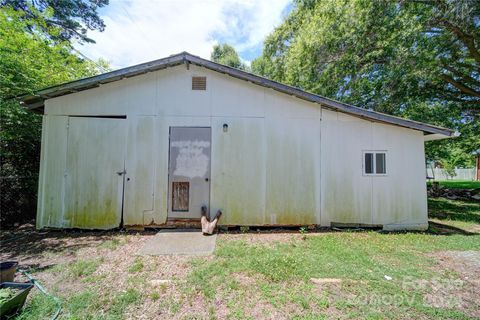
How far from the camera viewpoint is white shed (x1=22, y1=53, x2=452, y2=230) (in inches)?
221

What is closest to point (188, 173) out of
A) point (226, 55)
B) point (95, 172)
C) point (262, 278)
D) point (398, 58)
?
point (95, 172)

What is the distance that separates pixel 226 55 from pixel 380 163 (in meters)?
20.0

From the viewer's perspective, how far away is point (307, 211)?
578 cm

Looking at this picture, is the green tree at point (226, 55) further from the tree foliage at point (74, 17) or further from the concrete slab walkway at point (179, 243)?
the concrete slab walkway at point (179, 243)

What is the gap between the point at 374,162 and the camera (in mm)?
5867

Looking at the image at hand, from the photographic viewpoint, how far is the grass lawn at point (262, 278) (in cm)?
259

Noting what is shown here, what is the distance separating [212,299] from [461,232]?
22.6 feet

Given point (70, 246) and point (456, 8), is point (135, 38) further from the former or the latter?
point (456, 8)

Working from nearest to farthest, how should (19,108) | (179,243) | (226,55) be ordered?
(179,243)
(19,108)
(226,55)

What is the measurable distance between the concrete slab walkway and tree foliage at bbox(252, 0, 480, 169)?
851 centimetres

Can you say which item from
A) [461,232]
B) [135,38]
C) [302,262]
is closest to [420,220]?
[461,232]

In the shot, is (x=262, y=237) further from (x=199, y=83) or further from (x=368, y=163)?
(x=199, y=83)

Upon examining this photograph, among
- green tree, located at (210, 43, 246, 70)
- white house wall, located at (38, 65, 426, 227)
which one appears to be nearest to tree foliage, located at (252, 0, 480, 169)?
white house wall, located at (38, 65, 426, 227)

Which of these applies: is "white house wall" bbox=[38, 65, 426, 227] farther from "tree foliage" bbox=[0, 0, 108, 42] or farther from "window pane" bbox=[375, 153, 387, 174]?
"tree foliage" bbox=[0, 0, 108, 42]
